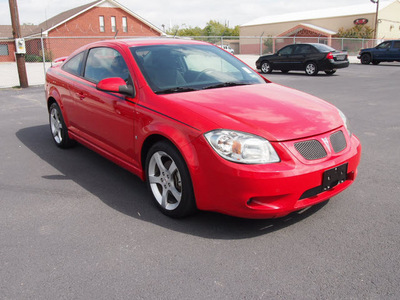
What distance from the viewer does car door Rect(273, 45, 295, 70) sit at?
60.4ft

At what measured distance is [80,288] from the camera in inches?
97.7

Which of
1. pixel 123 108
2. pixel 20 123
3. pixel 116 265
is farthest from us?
pixel 20 123

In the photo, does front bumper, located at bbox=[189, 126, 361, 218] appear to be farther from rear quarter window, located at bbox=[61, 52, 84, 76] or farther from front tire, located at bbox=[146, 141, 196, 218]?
rear quarter window, located at bbox=[61, 52, 84, 76]

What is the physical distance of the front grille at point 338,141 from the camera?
3.18 m

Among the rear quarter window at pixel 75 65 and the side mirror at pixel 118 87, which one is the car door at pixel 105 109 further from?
the rear quarter window at pixel 75 65

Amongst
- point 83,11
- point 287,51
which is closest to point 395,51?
point 287,51

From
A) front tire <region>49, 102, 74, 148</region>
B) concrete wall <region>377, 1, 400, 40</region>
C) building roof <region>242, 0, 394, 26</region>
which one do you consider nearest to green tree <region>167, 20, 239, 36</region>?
building roof <region>242, 0, 394, 26</region>

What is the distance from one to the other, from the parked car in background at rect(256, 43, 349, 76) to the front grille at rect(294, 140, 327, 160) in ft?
49.2

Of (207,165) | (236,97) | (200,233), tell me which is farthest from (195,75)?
(200,233)

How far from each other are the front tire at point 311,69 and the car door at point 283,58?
3.73 ft

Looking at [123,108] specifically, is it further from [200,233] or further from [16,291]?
[16,291]

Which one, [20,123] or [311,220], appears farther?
[20,123]

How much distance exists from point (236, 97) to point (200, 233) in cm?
128

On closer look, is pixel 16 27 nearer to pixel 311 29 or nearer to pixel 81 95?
pixel 81 95
